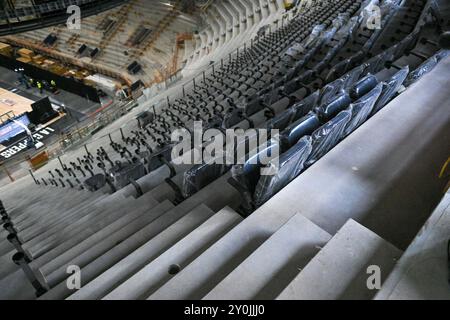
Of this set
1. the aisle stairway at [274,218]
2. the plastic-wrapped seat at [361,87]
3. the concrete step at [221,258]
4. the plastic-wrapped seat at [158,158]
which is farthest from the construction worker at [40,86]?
the concrete step at [221,258]

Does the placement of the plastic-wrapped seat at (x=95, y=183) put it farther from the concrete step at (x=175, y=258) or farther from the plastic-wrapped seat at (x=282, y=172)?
the plastic-wrapped seat at (x=282, y=172)

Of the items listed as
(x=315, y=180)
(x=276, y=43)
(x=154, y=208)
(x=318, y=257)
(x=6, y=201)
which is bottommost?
(x=6, y=201)

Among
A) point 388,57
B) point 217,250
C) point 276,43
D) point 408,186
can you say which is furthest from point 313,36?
point 217,250

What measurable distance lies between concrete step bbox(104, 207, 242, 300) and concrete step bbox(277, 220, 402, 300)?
74cm

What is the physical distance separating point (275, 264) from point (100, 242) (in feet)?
5.34

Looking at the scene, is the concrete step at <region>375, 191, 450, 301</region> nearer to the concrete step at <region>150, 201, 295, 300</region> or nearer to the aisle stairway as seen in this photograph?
the aisle stairway

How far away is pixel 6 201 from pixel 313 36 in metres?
7.76

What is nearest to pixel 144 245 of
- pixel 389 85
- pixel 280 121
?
pixel 280 121

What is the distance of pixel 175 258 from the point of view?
2123 mm

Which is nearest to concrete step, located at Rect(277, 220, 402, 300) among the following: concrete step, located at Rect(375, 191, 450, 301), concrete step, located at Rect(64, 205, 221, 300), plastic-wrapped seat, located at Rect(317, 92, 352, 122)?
concrete step, located at Rect(375, 191, 450, 301)

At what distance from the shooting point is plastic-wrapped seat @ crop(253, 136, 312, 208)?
2.25 metres

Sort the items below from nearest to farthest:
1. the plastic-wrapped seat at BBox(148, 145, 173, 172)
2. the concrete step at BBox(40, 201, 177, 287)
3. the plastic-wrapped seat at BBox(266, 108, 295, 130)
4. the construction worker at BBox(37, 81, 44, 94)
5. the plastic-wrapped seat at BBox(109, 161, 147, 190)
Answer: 1. the concrete step at BBox(40, 201, 177, 287)
2. the plastic-wrapped seat at BBox(266, 108, 295, 130)
3. the plastic-wrapped seat at BBox(109, 161, 147, 190)
4. the plastic-wrapped seat at BBox(148, 145, 173, 172)
5. the construction worker at BBox(37, 81, 44, 94)

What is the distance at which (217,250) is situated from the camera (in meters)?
2.05
